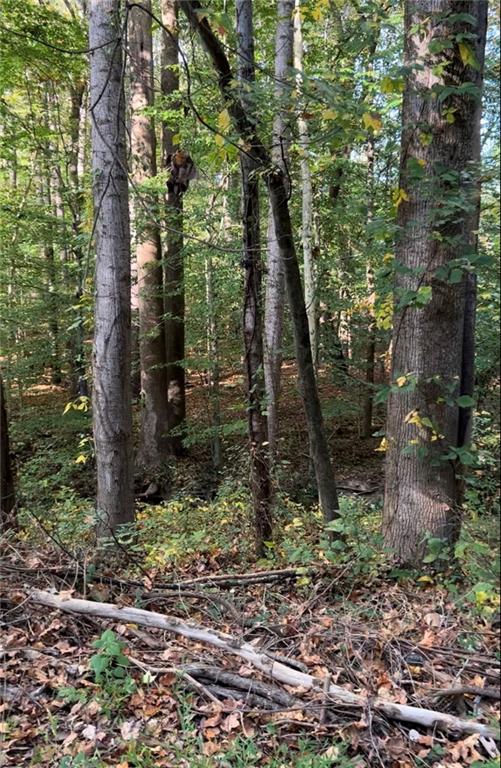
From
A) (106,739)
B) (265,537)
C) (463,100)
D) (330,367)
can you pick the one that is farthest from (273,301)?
(106,739)

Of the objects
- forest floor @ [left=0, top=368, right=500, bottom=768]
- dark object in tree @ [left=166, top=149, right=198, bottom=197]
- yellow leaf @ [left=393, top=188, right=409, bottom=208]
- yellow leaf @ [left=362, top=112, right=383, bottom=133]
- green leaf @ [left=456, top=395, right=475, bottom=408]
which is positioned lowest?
forest floor @ [left=0, top=368, right=500, bottom=768]

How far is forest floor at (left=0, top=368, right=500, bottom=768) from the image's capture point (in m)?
2.21

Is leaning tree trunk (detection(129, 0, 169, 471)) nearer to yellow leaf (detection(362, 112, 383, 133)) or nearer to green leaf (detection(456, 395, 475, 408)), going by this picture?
yellow leaf (detection(362, 112, 383, 133))

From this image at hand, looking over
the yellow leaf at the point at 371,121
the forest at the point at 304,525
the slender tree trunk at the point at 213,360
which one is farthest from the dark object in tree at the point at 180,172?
the yellow leaf at the point at 371,121

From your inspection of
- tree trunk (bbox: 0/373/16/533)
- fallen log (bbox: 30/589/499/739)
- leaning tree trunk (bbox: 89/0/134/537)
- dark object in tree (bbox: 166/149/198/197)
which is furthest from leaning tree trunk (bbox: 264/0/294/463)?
tree trunk (bbox: 0/373/16/533)

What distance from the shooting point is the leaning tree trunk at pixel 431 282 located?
9.58ft

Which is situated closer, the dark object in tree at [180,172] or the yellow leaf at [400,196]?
the yellow leaf at [400,196]

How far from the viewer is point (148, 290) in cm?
945

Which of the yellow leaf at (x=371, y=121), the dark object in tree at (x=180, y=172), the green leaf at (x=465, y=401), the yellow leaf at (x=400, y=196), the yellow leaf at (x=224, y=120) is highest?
the dark object in tree at (x=180, y=172)

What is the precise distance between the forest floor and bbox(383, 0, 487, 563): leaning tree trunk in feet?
1.56

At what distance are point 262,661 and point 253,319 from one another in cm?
265

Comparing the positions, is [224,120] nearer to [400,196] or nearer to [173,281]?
[400,196]

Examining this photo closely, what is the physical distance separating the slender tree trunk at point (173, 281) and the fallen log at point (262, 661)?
6.23 metres

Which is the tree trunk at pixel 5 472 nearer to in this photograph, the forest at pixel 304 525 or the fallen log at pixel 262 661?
the forest at pixel 304 525
